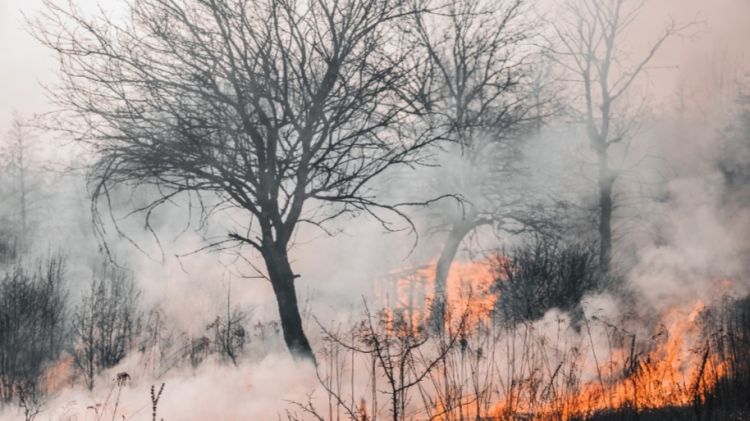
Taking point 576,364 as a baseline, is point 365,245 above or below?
above

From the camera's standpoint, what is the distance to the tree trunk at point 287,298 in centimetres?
575

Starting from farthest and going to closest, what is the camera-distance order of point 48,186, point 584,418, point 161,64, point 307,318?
point 48,186
point 307,318
point 161,64
point 584,418

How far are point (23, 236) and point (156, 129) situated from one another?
2227 cm

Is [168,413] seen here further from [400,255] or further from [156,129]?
[400,255]

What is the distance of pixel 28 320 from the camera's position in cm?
876

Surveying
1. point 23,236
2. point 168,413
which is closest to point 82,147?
point 168,413

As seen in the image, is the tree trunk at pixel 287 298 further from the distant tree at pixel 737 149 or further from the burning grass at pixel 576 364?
the distant tree at pixel 737 149

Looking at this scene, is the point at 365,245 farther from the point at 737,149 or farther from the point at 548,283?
the point at 737,149

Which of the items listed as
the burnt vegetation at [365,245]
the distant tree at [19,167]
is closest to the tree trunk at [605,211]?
the burnt vegetation at [365,245]

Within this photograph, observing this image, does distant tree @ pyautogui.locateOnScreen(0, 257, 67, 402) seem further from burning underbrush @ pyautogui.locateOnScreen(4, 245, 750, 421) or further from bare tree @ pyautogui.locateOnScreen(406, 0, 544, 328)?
bare tree @ pyautogui.locateOnScreen(406, 0, 544, 328)

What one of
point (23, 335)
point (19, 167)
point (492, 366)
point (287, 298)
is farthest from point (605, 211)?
point (19, 167)

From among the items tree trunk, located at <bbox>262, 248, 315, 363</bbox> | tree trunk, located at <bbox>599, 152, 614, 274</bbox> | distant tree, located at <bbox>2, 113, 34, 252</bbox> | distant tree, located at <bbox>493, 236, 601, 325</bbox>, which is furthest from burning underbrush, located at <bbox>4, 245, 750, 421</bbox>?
distant tree, located at <bbox>2, 113, 34, 252</bbox>

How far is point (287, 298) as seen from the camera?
19.2ft

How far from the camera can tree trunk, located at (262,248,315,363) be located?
5.75 m
